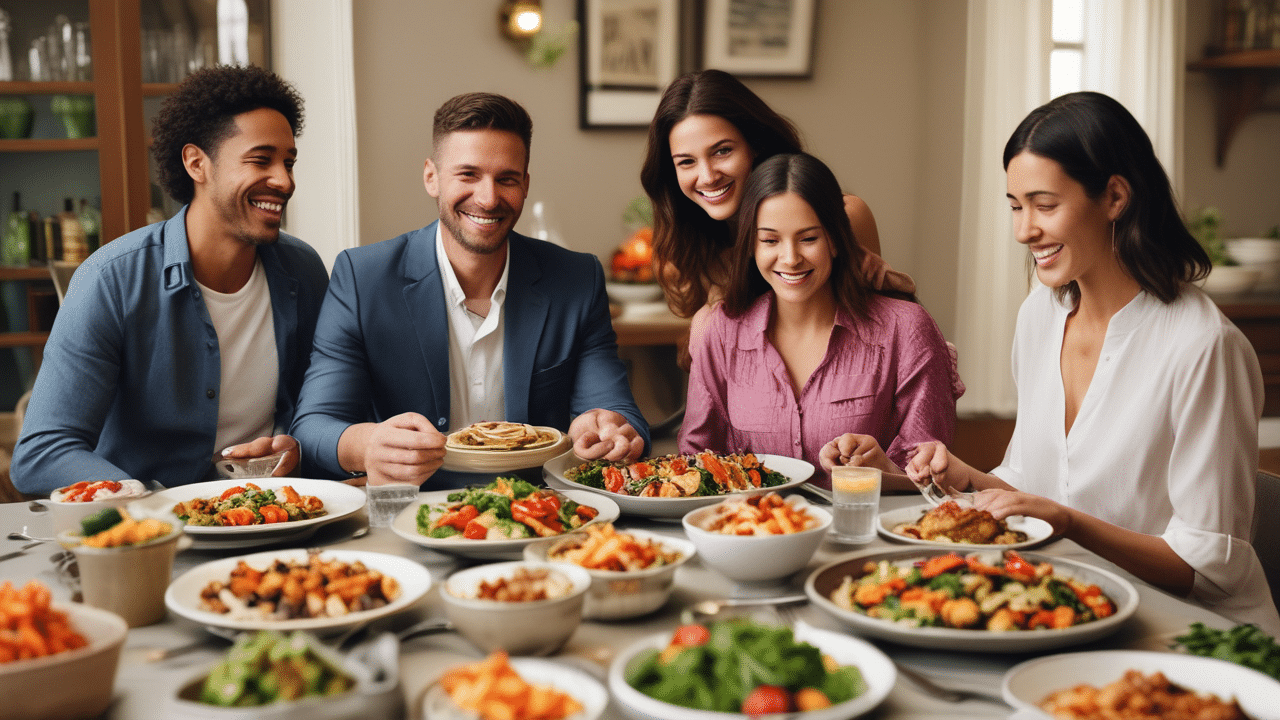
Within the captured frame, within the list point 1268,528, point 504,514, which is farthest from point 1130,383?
point 504,514

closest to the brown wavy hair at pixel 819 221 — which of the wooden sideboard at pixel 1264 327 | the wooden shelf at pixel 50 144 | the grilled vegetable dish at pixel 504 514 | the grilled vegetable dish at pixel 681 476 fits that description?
the grilled vegetable dish at pixel 681 476

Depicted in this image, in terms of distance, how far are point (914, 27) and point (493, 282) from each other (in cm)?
377

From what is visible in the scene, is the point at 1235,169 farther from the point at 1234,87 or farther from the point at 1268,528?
the point at 1268,528

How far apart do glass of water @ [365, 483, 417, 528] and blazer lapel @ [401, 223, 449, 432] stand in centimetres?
71

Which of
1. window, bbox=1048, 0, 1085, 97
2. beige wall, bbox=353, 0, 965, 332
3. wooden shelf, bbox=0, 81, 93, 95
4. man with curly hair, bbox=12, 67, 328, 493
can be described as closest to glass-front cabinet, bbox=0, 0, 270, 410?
wooden shelf, bbox=0, 81, 93, 95

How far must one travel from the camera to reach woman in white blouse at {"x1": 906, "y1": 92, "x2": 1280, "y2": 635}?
1.59 meters

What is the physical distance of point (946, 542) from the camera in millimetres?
1427

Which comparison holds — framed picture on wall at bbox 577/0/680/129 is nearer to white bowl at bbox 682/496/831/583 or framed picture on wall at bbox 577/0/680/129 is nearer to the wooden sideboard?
the wooden sideboard

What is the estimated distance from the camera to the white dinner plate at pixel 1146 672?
2.98ft

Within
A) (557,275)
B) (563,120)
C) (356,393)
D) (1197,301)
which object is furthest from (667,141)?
(563,120)

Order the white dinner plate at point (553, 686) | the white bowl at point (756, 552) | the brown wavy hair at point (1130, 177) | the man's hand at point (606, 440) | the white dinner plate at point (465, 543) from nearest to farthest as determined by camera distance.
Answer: the white dinner plate at point (553, 686)
the white bowl at point (756, 552)
the white dinner plate at point (465, 543)
the brown wavy hair at point (1130, 177)
the man's hand at point (606, 440)

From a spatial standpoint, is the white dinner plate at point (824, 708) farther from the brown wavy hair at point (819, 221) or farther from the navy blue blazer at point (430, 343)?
the brown wavy hair at point (819, 221)

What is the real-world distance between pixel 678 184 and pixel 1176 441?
1.52 metres

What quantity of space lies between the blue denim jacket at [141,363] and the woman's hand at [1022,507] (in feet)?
5.47
